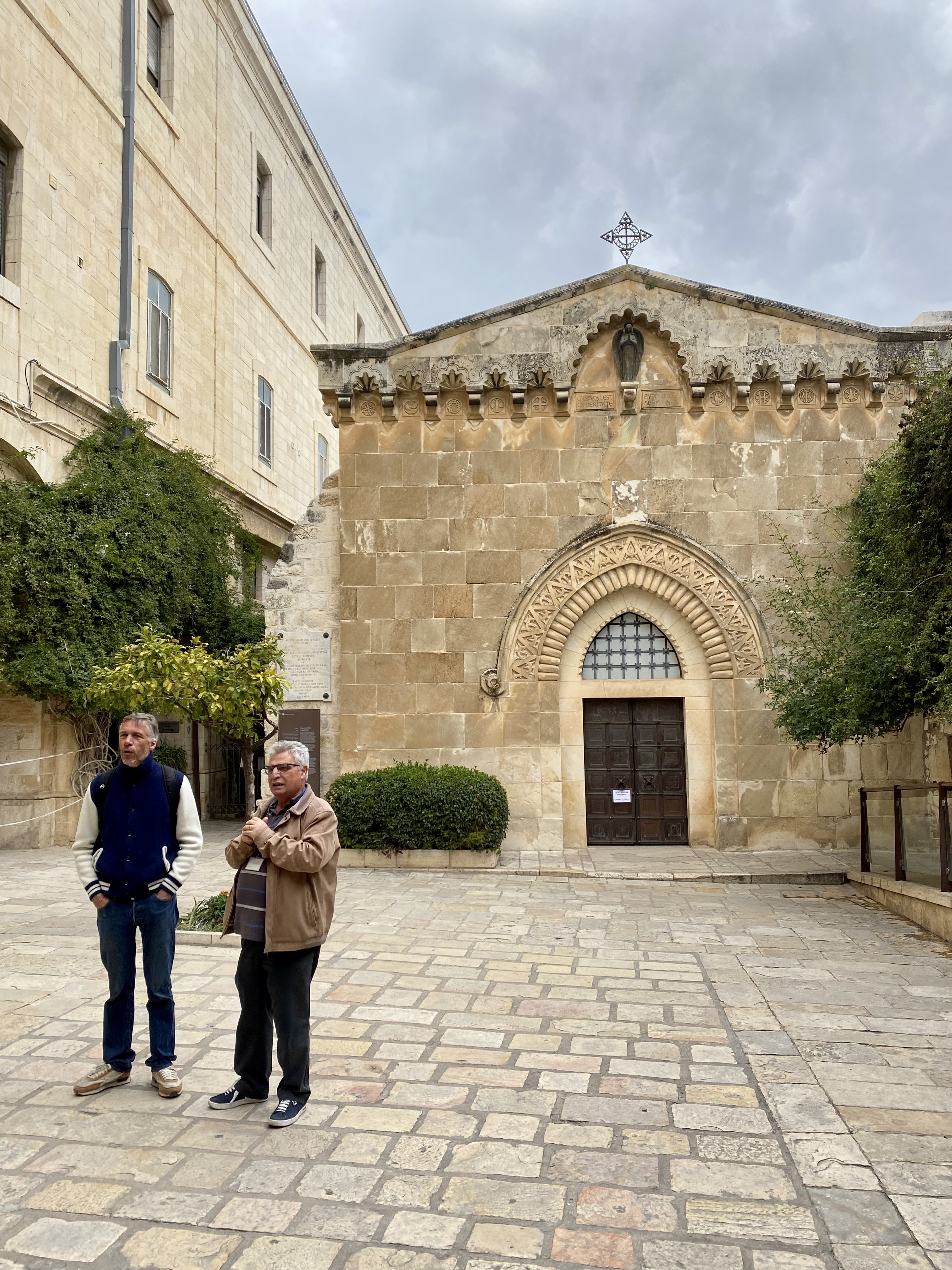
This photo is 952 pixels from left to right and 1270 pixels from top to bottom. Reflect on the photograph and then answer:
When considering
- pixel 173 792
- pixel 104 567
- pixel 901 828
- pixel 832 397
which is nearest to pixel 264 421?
pixel 104 567

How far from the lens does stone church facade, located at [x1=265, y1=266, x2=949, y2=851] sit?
12570mm

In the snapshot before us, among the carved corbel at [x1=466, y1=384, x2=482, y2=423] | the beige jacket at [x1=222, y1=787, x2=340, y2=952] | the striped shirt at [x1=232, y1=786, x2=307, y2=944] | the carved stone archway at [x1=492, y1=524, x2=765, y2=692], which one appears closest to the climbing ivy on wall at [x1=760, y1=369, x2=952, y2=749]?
the carved stone archway at [x1=492, y1=524, x2=765, y2=692]

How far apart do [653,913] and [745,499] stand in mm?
6160

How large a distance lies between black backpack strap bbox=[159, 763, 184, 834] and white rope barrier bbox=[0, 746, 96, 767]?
9.35 metres

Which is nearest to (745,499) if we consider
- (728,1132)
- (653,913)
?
(653,913)

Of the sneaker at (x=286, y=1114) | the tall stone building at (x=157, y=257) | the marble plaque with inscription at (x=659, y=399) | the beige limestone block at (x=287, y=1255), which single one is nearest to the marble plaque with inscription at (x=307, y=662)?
the tall stone building at (x=157, y=257)

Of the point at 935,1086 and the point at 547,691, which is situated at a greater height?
the point at 547,691

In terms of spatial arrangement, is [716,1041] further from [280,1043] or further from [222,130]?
[222,130]

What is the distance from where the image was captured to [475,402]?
1284 cm

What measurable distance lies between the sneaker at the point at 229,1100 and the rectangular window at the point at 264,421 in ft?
56.6

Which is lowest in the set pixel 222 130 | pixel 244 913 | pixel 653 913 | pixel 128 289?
pixel 653 913

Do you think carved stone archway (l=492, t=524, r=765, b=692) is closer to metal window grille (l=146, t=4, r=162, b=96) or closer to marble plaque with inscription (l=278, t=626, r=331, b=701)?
marble plaque with inscription (l=278, t=626, r=331, b=701)

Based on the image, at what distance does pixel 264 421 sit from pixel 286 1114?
18409 mm

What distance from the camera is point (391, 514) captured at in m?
Answer: 12.9
